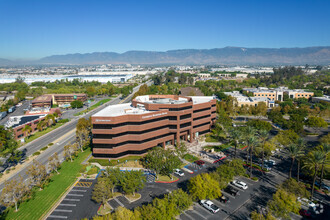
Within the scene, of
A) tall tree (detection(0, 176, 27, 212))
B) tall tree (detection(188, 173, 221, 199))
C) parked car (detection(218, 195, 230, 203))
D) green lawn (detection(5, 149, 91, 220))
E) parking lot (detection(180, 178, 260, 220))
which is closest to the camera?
parking lot (detection(180, 178, 260, 220))

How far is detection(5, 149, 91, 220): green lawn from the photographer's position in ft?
152

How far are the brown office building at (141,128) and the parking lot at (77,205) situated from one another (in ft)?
57.4

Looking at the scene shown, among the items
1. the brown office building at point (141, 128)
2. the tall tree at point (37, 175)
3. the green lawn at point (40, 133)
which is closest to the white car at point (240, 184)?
the brown office building at point (141, 128)

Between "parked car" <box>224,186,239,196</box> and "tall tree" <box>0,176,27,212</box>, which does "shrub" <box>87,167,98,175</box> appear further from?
"parked car" <box>224,186,239,196</box>

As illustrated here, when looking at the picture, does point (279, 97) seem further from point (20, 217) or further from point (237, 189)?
point (20, 217)

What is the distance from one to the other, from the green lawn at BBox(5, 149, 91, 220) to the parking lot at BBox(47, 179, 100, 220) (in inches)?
89.8

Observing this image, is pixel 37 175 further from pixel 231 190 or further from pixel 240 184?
pixel 240 184

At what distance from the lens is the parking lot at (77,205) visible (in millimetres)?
46103

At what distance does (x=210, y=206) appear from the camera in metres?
47.2

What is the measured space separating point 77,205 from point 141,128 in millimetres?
31781

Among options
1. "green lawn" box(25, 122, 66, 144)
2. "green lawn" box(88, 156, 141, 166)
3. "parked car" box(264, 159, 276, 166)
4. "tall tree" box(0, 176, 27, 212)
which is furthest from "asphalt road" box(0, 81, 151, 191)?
"parked car" box(264, 159, 276, 166)

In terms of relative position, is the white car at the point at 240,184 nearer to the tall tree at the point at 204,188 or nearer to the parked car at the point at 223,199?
the parked car at the point at 223,199

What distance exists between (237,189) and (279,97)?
147m

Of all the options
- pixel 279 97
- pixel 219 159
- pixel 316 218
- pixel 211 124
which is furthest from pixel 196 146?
pixel 279 97
